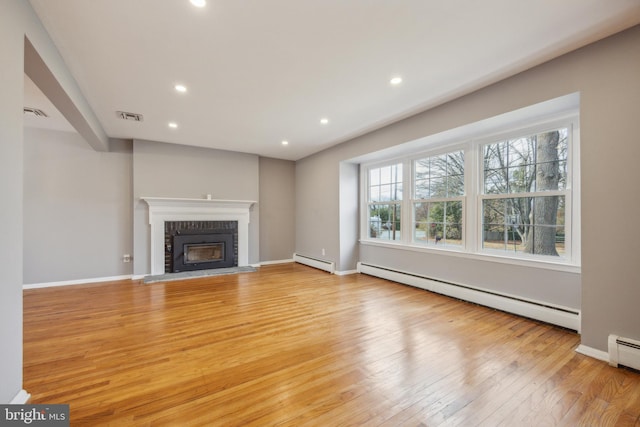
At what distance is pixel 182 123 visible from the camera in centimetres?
401

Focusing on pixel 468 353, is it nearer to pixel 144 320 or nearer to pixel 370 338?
pixel 370 338

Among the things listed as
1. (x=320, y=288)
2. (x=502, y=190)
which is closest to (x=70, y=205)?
(x=320, y=288)

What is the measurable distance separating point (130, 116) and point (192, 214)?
6.92 ft

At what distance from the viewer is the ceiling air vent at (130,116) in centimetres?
361

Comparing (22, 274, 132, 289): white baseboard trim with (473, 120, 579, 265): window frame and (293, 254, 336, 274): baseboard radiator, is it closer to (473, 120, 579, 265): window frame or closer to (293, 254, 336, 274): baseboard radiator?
(293, 254, 336, 274): baseboard radiator

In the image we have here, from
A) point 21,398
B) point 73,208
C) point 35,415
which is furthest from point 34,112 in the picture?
point 35,415

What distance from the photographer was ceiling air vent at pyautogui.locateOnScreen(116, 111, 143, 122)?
3611mm

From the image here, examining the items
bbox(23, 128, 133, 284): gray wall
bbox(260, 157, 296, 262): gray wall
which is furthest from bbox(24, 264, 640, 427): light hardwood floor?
bbox(260, 157, 296, 262): gray wall

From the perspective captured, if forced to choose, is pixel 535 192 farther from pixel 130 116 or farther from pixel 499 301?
pixel 130 116

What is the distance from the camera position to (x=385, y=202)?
483 cm

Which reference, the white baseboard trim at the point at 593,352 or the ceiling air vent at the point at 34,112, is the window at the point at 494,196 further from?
the ceiling air vent at the point at 34,112

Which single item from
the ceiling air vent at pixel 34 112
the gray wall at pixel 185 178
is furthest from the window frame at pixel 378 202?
the ceiling air vent at pixel 34 112

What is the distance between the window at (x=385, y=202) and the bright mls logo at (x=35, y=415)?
4237 mm

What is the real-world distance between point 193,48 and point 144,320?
279 centimetres
